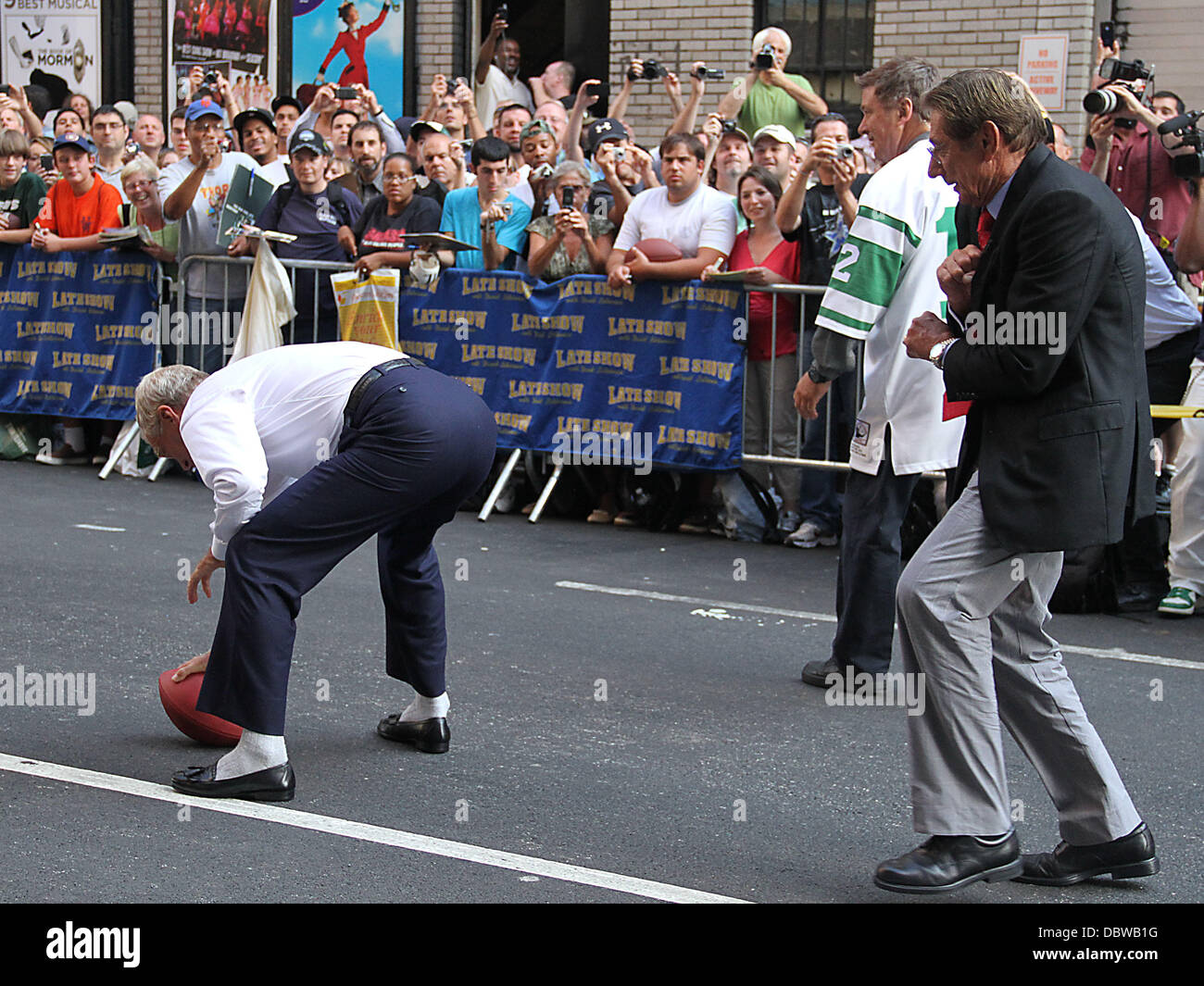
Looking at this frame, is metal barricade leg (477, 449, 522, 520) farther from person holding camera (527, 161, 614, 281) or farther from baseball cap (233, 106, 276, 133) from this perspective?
baseball cap (233, 106, 276, 133)

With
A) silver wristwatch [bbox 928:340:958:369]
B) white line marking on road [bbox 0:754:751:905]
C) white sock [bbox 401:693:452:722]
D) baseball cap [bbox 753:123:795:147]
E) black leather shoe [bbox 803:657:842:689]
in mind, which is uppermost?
baseball cap [bbox 753:123:795:147]

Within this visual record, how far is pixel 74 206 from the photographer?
476 inches

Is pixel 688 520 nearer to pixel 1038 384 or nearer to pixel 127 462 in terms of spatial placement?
pixel 127 462

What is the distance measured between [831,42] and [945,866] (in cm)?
1338

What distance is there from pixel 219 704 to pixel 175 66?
55.3ft

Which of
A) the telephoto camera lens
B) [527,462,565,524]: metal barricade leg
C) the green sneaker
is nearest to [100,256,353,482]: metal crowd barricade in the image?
[527,462,565,524]: metal barricade leg

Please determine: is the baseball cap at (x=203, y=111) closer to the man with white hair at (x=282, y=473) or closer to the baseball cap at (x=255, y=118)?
the baseball cap at (x=255, y=118)

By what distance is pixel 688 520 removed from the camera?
32.3ft

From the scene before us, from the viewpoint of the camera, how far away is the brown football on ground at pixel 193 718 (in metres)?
5.22

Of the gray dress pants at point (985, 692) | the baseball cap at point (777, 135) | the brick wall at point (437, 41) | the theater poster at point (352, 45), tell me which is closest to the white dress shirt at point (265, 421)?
the gray dress pants at point (985, 692)

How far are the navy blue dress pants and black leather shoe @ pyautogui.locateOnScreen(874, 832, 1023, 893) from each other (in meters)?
1.76

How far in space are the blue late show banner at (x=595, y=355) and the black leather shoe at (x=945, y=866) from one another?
18.2 feet

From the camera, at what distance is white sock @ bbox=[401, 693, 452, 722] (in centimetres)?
532
